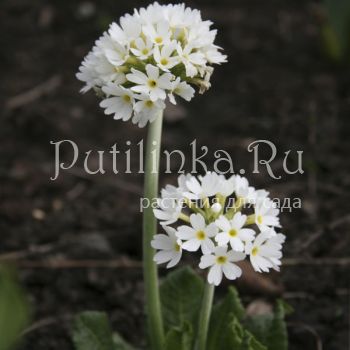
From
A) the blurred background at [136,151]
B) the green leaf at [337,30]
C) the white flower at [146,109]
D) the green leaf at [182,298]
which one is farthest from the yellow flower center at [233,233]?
the green leaf at [337,30]

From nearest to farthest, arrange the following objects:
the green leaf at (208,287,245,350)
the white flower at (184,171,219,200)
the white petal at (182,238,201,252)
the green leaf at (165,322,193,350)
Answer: the white petal at (182,238,201,252), the white flower at (184,171,219,200), the green leaf at (165,322,193,350), the green leaf at (208,287,245,350)

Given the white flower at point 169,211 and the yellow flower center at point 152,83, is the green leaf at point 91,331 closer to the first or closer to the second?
the white flower at point 169,211

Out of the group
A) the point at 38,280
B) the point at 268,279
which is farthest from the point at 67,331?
the point at 268,279

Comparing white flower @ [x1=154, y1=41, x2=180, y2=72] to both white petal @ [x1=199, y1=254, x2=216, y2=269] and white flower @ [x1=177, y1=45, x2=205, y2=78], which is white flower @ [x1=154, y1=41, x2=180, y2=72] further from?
white petal @ [x1=199, y1=254, x2=216, y2=269]

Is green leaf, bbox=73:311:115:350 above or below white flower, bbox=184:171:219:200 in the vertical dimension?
below

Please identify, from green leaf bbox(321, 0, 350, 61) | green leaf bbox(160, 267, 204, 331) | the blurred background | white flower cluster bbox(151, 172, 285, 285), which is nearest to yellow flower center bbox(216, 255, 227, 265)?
white flower cluster bbox(151, 172, 285, 285)

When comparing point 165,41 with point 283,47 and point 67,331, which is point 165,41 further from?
point 283,47
